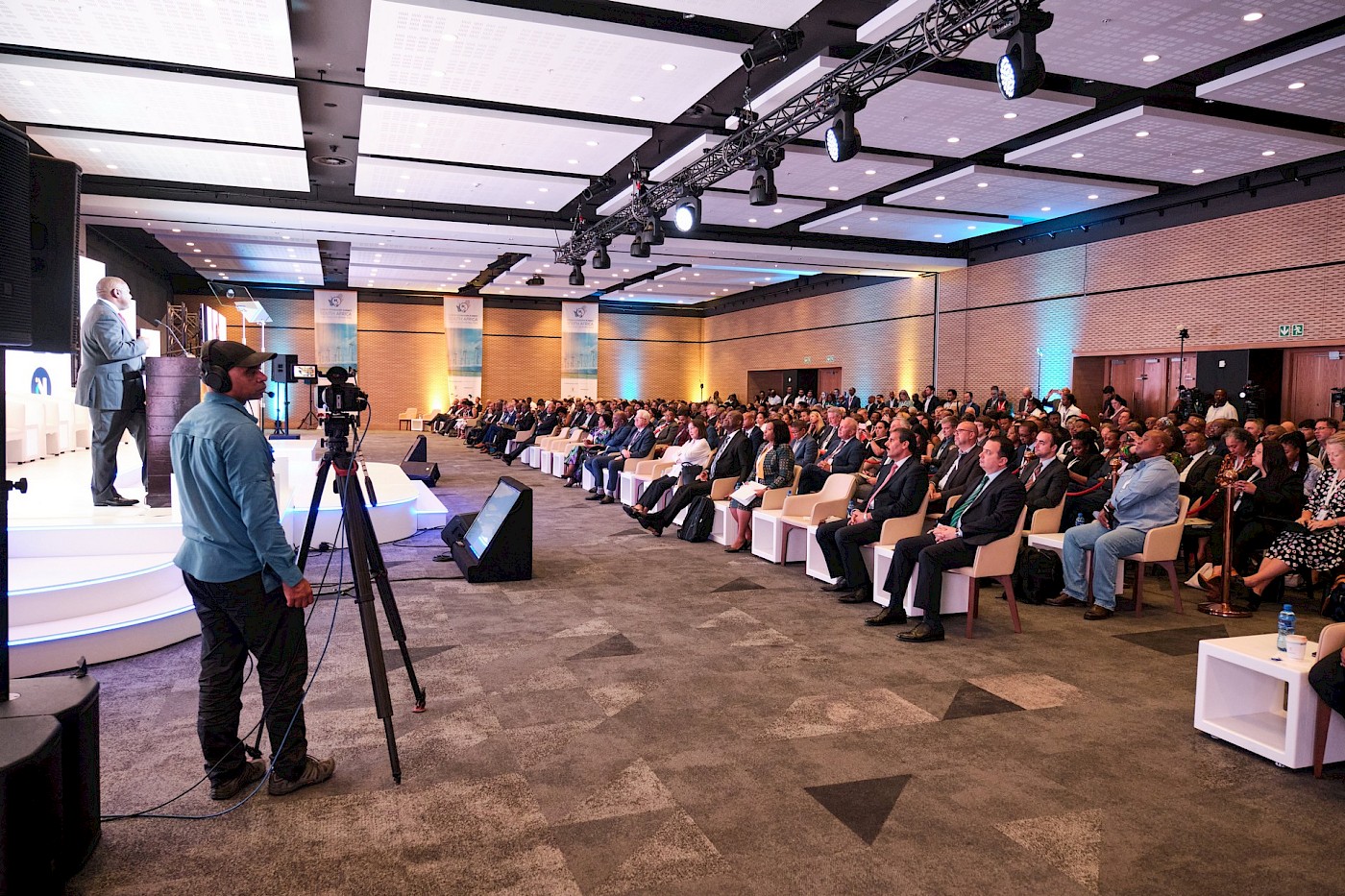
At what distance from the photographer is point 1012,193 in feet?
41.4

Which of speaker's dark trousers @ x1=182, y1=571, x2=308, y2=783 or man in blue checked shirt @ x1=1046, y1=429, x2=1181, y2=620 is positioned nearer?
speaker's dark trousers @ x1=182, y1=571, x2=308, y2=783

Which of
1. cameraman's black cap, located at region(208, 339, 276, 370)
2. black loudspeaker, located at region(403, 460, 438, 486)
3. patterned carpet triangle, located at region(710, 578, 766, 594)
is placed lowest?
patterned carpet triangle, located at region(710, 578, 766, 594)

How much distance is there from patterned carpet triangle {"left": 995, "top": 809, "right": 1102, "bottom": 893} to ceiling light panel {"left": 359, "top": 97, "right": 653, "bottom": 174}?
825 cm

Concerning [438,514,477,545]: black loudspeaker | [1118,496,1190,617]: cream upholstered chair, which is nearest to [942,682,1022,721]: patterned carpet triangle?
[1118,496,1190,617]: cream upholstered chair

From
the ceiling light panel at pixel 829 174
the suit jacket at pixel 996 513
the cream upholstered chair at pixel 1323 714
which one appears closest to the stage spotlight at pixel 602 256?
the ceiling light panel at pixel 829 174

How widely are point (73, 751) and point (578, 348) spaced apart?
87.3ft

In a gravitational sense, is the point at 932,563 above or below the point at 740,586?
above

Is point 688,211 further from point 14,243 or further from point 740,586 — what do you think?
point 14,243

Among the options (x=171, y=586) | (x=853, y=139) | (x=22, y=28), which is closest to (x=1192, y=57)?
(x=853, y=139)

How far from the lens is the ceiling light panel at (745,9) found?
20.7 feet

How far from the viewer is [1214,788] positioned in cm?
316

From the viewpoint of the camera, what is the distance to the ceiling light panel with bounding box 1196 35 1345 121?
23.4 ft

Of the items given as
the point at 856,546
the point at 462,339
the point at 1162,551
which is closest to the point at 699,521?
the point at 856,546

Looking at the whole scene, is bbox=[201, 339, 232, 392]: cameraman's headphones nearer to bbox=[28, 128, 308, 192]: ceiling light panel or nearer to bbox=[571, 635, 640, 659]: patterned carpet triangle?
bbox=[571, 635, 640, 659]: patterned carpet triangle
